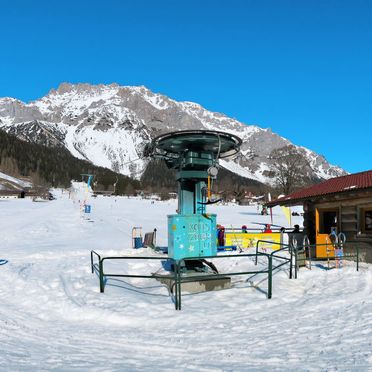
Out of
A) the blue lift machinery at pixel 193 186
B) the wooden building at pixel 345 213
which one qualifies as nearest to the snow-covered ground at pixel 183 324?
the blue lift machinery at pixel 193 186

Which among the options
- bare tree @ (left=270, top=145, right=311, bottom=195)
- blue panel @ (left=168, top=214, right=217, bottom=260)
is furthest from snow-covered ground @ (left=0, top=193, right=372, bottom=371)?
bare tree @ (left=270, top=145, right=311, bottom=195)

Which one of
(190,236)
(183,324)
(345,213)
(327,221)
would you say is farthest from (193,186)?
(327,221)

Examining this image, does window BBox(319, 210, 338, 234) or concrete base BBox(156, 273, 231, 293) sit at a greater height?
window BBox(319, 210, 338, 234)

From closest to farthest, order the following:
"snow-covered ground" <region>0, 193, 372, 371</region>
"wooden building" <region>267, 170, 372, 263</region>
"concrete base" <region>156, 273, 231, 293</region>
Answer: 1. "snow-covered ground" <region>0, 193, 372, 371</region>
2. "concrete base" <region>156, 273, 231, 293</region>
3. "wooden building" <region>267, 170, 372, 263</region>

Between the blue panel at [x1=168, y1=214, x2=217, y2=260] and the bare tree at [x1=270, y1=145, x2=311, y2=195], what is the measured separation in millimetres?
38568

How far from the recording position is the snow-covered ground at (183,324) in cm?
507

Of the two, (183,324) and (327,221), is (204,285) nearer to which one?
(183,324)

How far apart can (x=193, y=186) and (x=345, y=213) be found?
636cm

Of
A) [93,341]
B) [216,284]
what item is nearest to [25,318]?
[93,341]

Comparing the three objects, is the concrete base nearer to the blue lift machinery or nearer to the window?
the blue lift machinery

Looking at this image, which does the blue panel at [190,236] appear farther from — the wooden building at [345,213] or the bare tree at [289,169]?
the bare tree at [289,169]

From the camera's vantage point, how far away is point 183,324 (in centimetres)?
710

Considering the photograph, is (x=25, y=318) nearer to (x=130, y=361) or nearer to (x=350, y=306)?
(x=130, y=361)

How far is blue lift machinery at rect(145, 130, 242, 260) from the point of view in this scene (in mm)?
10977
